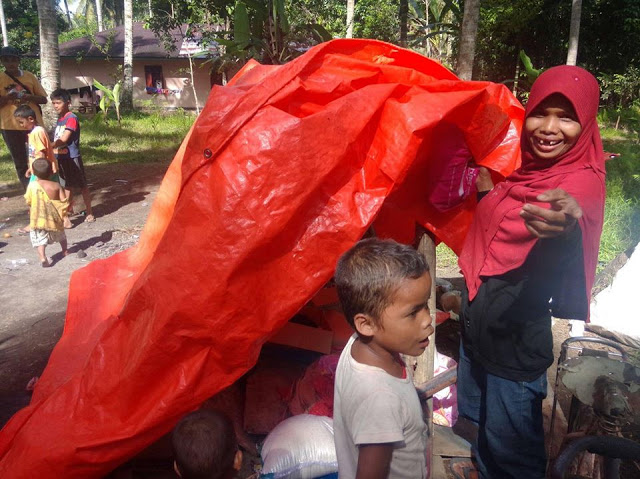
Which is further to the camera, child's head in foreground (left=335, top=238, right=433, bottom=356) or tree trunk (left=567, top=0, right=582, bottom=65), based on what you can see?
tree trunk (left=567, top=0, right=582, bottom=65)

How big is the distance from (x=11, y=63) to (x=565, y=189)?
21.2 ft

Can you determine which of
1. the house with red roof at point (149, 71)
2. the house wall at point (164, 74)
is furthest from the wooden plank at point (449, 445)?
the house wall at point (164, 74)

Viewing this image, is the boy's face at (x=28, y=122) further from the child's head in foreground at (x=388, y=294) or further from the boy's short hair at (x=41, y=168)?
the child's head in foreground at (x=388, y=294)

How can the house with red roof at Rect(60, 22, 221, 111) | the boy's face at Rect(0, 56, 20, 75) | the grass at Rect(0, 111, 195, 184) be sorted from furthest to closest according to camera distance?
1. the house with red roof at Rect(60, 22, 221, 111)
2. the grass at Rect(0, 111, 195, 184)
3. the boy's face at Rect(0, 56, 20, 75)

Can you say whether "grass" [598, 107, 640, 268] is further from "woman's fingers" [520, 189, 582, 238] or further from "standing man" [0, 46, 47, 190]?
"standing man" [0, 46, 47, 190]

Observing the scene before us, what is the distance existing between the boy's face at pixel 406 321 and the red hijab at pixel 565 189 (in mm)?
440

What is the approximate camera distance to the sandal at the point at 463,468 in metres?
2.11

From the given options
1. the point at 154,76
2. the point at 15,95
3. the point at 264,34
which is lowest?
the point at 15,95

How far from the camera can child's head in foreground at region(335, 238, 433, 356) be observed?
1.20 metres

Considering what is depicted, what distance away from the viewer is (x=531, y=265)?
4.99 ft

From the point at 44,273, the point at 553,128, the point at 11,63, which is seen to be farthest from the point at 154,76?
the point at 553,128

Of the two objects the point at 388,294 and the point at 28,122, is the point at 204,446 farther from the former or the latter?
the point at 28,122

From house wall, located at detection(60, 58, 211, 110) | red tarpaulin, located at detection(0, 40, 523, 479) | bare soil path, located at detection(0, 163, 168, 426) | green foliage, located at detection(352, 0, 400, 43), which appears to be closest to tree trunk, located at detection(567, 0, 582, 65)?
bare soil path, located at detection(0, 163, 168, 426)

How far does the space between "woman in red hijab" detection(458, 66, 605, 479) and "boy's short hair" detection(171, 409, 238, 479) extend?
923 mm
